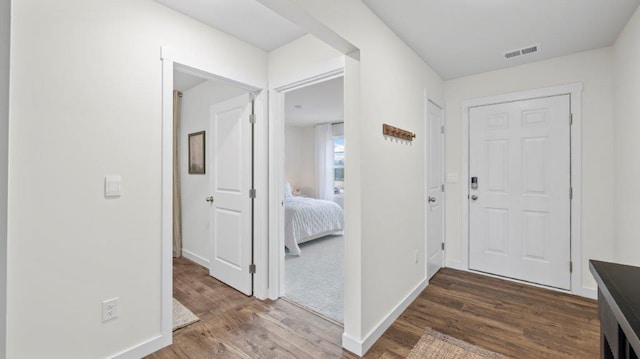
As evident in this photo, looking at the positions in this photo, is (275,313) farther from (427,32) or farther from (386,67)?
(427,32)

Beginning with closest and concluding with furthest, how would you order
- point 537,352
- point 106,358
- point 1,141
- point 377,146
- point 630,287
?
1. point 1,141
2. point 630,287
3. point 106,358
4. point 537,352
5. point 377,146

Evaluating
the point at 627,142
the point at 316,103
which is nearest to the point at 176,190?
the point at 316,103

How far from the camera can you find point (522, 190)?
10.1ft

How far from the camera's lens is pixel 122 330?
1798 mm

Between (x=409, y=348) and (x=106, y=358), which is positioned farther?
(x=409, y=348)

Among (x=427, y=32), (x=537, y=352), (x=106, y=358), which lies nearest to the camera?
(x=106, y=358)

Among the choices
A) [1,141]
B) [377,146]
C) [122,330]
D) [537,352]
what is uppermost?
[377,146]

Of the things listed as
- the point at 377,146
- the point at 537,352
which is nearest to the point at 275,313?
the point at 377,146

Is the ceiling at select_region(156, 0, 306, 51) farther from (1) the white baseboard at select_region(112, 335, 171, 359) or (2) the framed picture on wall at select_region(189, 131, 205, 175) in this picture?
(1) the white baseboard at select_region(112, 335, 171, 359)

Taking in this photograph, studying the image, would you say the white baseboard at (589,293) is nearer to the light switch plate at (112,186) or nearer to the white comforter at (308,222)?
the white comforter at (308,222)

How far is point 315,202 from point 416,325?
10.6 feet

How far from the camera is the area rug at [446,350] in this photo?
6.16 feet

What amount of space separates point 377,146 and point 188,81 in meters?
2.72

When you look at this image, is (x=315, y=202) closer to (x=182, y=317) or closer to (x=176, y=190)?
(x=176, y=190)
